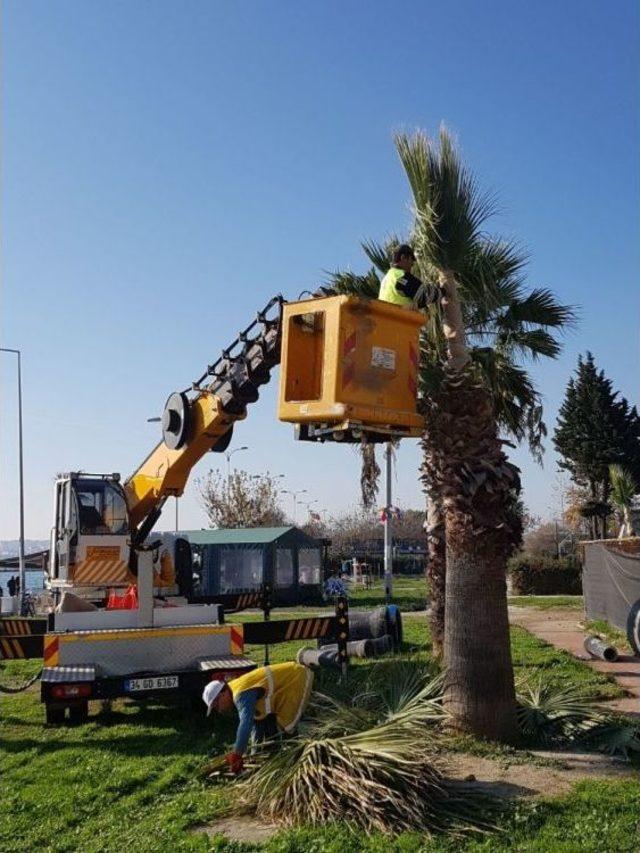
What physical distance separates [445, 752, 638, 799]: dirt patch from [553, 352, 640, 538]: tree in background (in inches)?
1023

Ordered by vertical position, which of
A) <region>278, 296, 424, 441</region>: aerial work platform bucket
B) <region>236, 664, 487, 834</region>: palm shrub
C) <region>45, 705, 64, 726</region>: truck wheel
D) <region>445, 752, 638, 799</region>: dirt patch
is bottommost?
<region>45, 705, 64, 726</region>: truck wheel

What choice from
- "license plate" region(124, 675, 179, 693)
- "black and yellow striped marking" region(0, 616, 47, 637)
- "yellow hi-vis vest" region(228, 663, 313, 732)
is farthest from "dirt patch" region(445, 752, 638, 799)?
"black and yellow striped marking" region(0, 616, 47, 637)

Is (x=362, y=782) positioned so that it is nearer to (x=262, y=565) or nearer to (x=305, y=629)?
(x=305, y=629)

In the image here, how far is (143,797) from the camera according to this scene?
23.2ft

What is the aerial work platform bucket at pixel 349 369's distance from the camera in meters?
6.45

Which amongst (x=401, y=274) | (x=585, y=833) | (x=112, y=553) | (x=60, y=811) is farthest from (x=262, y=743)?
(x=112, y=553)

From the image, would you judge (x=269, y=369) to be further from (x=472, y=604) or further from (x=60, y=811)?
(x=60, y=811)

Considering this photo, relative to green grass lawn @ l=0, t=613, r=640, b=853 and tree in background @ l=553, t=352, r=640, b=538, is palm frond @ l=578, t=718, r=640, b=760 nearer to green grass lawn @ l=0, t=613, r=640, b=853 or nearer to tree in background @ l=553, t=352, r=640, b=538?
green grass lawn @ l=0, t=613, r=640, b=853

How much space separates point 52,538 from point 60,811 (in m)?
6.89

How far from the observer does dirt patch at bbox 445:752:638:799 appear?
680cm

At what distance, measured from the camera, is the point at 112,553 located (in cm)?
1265

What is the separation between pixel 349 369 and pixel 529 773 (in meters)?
3.81

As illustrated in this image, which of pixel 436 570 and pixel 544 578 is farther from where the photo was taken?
pixel 544 578

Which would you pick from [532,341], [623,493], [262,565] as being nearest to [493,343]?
[532,341]
